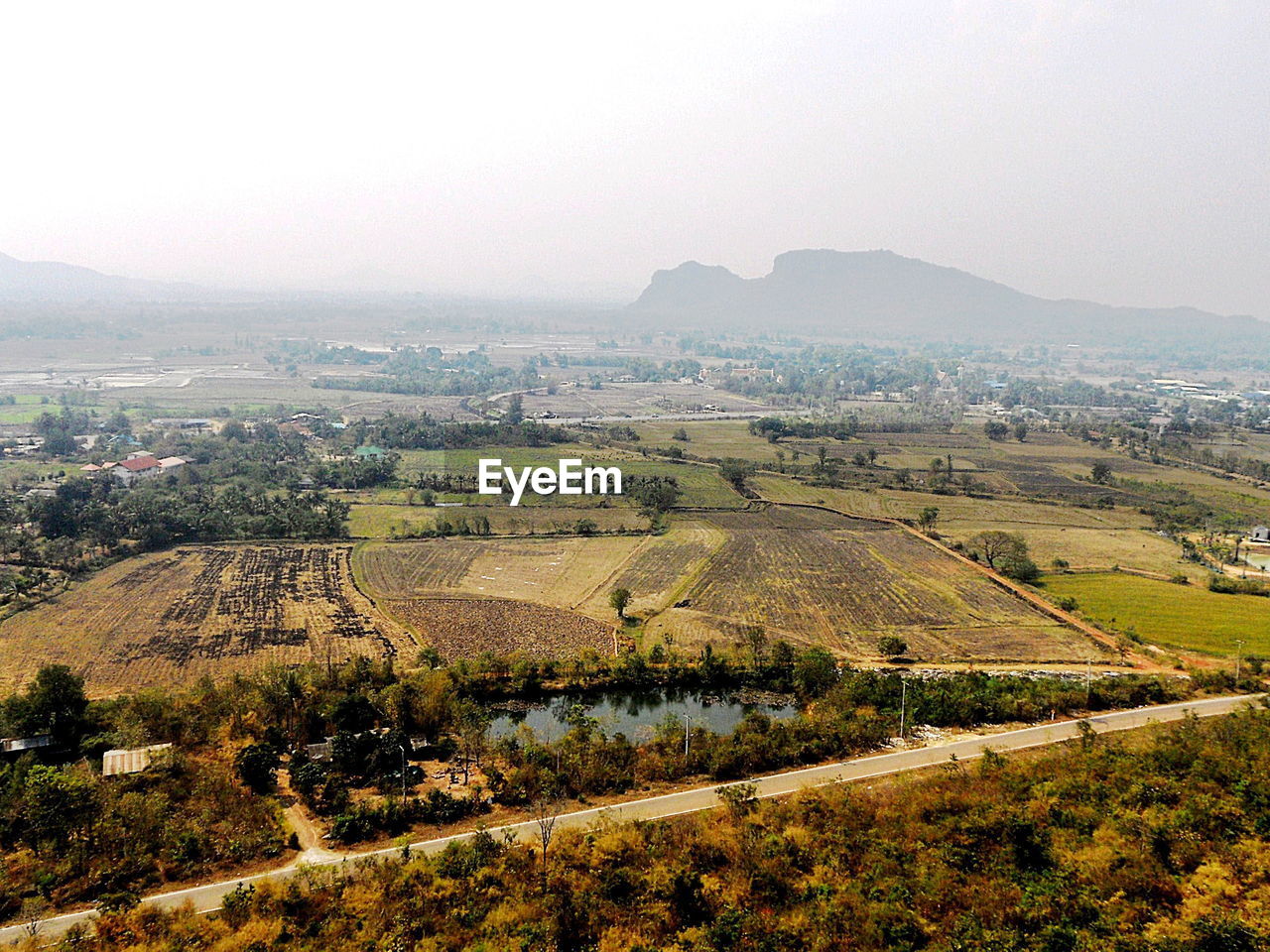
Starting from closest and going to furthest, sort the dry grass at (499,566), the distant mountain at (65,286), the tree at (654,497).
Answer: the dry grass at (499,566) → the tree at (654,497) → the distant mountain at (65,286)

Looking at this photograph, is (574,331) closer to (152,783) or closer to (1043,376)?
(1043,376)

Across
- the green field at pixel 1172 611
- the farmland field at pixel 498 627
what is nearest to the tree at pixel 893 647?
the green field at pixel 1172 611

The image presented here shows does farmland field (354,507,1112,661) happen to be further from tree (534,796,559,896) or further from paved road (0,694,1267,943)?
tree (534,796,559,896)

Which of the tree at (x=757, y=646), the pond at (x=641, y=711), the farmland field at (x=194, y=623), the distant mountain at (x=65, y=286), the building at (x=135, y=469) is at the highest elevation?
the distant mountain at (x=65, y=286)

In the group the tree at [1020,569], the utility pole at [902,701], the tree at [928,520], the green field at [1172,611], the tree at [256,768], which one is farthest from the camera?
the tree at [928,520]

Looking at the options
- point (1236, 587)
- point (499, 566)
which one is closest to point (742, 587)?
point (499, 566)

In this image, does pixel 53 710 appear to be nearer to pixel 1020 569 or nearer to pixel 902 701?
pixel 902 701

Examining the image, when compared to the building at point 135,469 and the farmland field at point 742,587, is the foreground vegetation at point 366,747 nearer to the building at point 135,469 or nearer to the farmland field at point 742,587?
the farmland field at point 742,587
